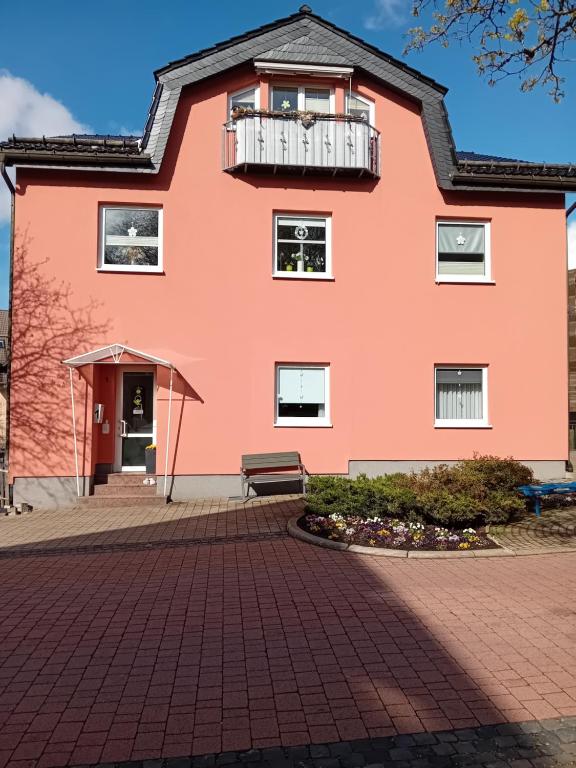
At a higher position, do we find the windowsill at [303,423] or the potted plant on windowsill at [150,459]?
the windowsill at [303,423]

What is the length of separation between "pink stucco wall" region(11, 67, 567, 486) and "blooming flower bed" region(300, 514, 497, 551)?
11.6 feet

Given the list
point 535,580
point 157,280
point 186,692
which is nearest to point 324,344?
point 157,280

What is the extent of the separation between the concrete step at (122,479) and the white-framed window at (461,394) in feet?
20.4

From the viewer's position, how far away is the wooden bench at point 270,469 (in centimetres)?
1141

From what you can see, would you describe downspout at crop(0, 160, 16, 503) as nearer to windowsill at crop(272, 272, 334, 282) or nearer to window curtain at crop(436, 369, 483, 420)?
windowsill at crop(272, 272, 334, 282)

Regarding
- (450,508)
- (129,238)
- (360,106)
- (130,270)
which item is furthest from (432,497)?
(360,106)

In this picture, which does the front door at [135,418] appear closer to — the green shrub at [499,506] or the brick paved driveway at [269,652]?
the brick paved driveway at [269,652]

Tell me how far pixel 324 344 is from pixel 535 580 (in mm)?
6825

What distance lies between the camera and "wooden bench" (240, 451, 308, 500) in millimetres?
11414

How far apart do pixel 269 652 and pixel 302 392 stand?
315 inches

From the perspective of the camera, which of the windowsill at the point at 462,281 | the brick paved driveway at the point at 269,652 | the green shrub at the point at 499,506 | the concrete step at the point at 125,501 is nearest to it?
the brick paved driveway at the point at 269,652

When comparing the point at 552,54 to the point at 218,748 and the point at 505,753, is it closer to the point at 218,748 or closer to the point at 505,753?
the point at 505,753

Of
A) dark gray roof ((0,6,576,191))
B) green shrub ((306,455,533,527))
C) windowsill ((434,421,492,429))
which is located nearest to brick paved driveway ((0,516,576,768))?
green shrub ((306,455,533,527))

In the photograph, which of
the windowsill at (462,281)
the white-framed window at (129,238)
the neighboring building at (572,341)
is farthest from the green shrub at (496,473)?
the white-framed window at (129,238)
